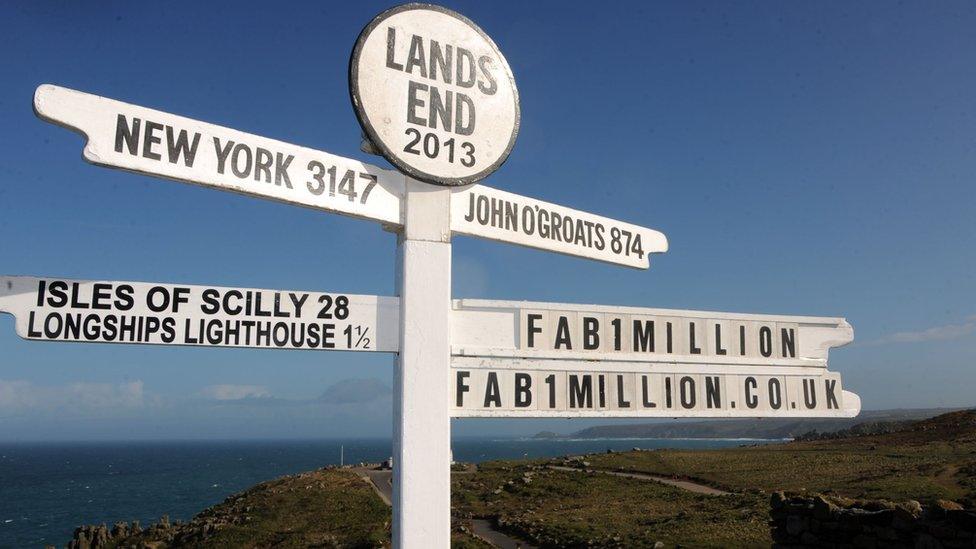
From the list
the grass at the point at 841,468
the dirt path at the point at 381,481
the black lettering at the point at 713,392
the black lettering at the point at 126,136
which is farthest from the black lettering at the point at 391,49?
the dirt path at the point at 381,481

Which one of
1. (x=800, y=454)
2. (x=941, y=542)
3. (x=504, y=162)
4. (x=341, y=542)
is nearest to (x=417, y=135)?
(x=504, y=162)

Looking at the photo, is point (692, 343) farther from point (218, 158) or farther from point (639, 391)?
point (218, 158)

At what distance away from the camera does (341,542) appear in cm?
2581

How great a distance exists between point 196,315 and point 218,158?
0.82m

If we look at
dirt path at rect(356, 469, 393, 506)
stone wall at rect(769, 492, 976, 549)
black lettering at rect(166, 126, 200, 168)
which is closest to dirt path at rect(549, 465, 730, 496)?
dirt path at rect(356, 469, 393, 506)

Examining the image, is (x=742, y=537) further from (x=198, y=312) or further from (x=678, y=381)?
(x=198, y=312)

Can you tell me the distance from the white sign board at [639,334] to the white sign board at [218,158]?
0.83 meters

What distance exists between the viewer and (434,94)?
4.09 meters

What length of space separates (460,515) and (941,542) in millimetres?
22659

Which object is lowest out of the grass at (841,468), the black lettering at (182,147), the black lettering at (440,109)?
the grass at (841,468)

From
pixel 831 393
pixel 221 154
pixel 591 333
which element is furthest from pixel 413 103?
pixel 831 393

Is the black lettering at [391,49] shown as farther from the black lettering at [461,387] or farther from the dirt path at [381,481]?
the dirt path at [381,481]

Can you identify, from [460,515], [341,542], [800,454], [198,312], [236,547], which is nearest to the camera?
[198,312]

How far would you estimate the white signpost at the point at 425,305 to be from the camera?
3.50 metres
